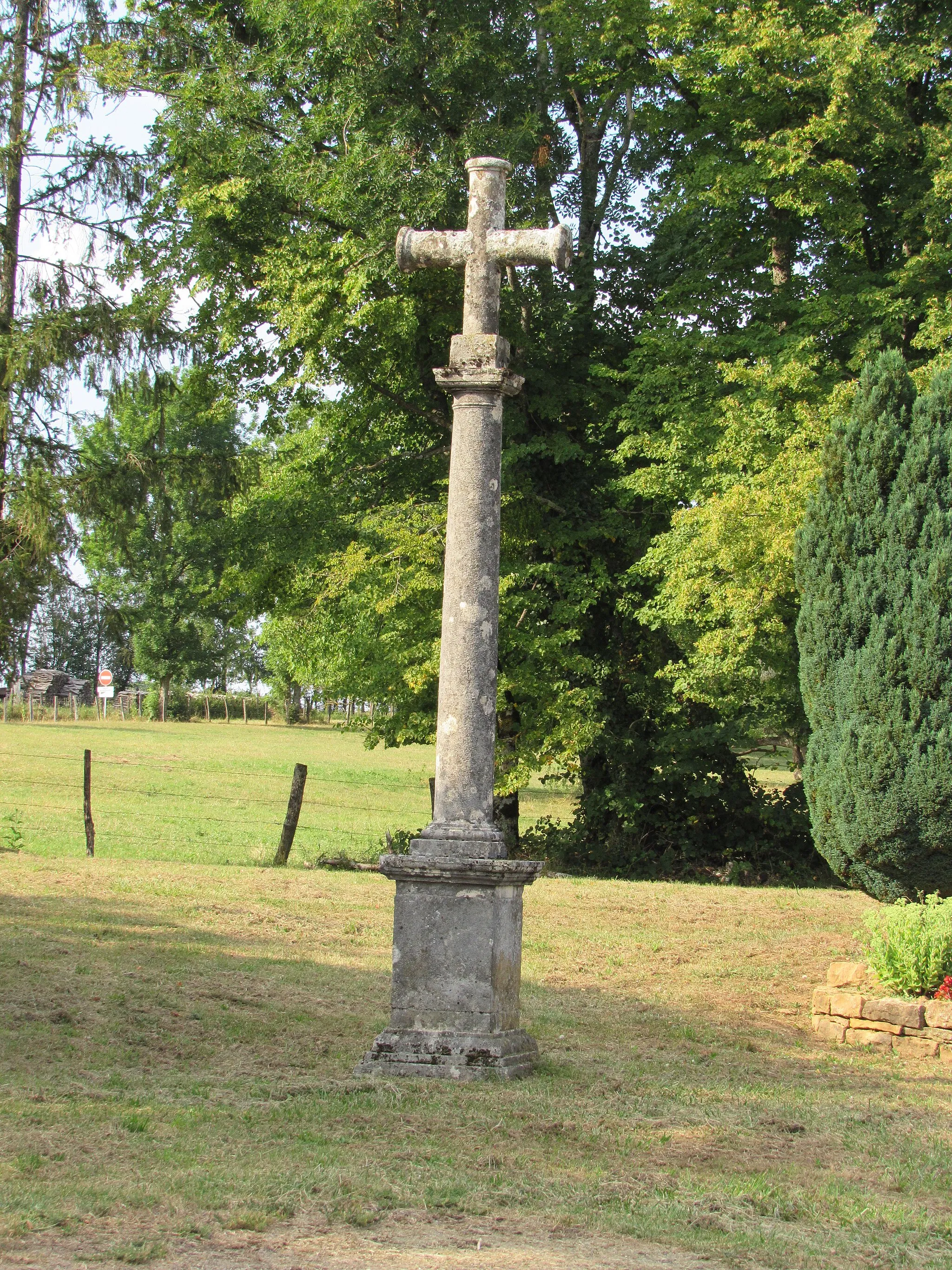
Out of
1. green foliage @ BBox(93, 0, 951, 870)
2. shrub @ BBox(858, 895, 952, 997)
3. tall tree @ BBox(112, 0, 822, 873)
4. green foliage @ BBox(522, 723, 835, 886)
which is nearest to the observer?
shrub @ BBox(858, 895, 952, 997)

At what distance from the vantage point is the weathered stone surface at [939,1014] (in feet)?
29.8

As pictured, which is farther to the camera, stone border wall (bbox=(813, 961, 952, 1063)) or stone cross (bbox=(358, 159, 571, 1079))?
stone border wall (bbox=(813, 961, 952, 1063))

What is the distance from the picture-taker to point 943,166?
15.6 m

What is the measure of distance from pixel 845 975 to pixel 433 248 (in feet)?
21.1

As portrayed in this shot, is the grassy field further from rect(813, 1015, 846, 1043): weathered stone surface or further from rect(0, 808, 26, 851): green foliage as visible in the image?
rect(0, 808, 26, 851): green foliage

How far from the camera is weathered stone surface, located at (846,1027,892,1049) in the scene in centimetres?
930

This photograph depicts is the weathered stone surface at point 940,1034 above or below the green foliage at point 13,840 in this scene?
below

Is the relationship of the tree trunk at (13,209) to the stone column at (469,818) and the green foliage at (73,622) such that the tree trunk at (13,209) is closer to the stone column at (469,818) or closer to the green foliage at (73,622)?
the green foliage at (73,622)

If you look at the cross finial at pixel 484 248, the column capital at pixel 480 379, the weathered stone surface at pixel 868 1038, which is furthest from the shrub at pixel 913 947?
the cross finial at pixel 484 248

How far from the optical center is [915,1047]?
9.16 m

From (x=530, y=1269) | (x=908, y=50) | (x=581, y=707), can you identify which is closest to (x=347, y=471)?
(x=581, y=707)

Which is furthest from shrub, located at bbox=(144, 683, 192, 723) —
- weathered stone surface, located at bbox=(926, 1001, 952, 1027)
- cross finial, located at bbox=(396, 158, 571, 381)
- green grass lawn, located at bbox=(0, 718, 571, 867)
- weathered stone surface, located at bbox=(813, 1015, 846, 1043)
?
cross finial, located at bbox=(396, 158, 571, 381)

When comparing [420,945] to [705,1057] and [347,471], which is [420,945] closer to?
[705,1057]

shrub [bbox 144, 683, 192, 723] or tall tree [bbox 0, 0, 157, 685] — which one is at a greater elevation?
tall tree [bbox 0, 0, 157, 685]
